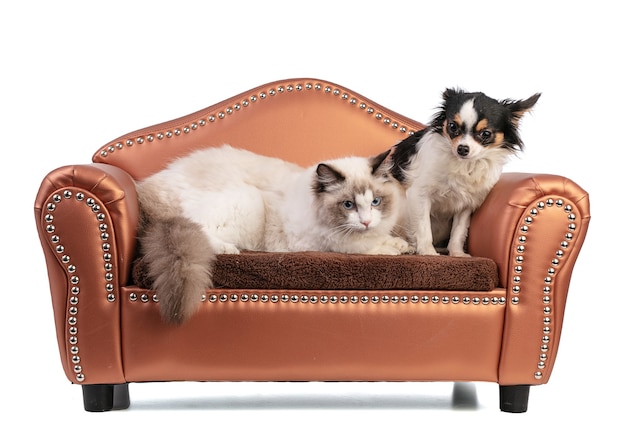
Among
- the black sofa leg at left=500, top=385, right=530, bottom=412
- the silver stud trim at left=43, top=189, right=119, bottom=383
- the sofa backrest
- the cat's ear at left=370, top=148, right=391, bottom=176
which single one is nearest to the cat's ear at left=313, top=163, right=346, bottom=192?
the cat's ear at left=370, top=148, right=391, bottom=176

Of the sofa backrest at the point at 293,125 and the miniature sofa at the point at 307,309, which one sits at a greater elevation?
the sofa backrest at the point at 293,125

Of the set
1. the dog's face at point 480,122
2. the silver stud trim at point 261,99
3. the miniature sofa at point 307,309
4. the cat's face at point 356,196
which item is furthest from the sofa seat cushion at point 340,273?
the silver stud trim at point 261,99

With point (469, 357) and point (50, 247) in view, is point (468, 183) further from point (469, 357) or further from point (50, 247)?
point (50, 247)

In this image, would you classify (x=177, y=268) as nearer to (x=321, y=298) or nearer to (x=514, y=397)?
(x=321, y=298)

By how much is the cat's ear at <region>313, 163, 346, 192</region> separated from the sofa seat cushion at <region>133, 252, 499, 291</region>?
0.45m

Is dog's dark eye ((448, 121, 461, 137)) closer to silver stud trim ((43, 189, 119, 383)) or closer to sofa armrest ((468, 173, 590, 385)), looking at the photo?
sofa armrest ((468, 173, 590, 385))

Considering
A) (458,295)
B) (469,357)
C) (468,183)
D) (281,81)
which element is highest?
(281,81)

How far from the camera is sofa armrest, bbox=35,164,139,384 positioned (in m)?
3.45

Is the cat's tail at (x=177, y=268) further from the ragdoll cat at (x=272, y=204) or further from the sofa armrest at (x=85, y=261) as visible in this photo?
the sofa armrest at (x=85, y=261)

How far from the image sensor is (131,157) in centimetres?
446

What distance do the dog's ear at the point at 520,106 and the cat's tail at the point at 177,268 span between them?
156 centimetres

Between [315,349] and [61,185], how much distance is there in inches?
48.9

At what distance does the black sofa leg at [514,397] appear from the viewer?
3.63 m

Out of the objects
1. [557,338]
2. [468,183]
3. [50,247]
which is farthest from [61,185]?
[557,338]
